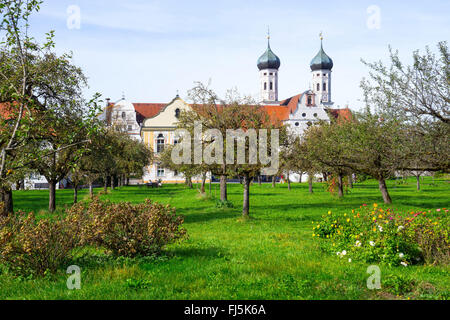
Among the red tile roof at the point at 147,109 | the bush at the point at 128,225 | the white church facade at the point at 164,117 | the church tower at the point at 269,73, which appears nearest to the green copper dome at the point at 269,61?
the church tower at the point at 269,73

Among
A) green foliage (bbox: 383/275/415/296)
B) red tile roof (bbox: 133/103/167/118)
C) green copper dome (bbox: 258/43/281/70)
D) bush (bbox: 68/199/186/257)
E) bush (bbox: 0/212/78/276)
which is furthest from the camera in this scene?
green copper dome (bbox: 258/43/281/70)

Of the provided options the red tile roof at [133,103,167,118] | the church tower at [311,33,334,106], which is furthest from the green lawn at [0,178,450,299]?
the church tower at [311,33,334,106]

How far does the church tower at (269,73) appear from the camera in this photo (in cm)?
9900

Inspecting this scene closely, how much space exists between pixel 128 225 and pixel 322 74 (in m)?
96.4

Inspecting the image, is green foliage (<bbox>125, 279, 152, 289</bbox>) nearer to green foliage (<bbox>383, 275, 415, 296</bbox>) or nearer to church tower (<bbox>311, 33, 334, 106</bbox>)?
green foliage (<bbox>383, 275, 415, 296</bbox>)

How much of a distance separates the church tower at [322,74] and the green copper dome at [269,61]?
853cm

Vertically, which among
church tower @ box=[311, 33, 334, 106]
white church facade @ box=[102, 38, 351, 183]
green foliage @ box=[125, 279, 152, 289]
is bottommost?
green foliage @ box=[125, 279, 152, 289]

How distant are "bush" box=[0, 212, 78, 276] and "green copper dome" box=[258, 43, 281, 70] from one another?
310ft

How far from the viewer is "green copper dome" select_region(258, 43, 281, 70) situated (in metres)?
98.9

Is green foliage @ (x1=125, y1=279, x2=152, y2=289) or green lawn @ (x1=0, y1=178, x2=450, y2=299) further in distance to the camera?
green foliage @ (x1=125, y1=279, x2=152, y2=289)

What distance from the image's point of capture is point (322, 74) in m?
100

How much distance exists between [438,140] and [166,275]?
28.7ft

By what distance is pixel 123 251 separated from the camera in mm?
9320
